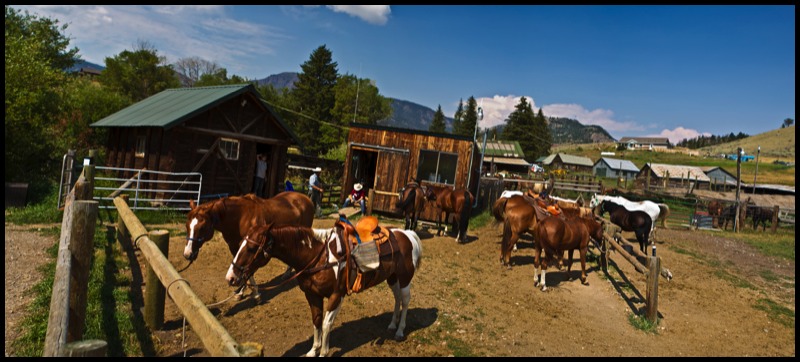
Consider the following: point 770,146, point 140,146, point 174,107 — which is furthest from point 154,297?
point 770,146

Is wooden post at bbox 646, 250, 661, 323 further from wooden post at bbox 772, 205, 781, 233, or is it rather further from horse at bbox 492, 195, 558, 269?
wooden post at bbox 772, 205, 781, 233

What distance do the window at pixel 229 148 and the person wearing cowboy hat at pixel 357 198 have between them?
4.98 meters

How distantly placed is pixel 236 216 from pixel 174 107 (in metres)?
10.6

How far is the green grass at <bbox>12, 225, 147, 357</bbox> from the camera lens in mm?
4559

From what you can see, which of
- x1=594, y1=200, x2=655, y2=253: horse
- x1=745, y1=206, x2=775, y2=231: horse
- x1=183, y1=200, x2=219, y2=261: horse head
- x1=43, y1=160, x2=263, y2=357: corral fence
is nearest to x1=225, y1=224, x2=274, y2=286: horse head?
x1=43, y1=160, x2=263, y2=357: corral fence

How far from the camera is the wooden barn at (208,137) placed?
42.8 feet

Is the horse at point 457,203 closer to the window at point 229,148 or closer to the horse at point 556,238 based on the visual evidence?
the horse at point 556,238

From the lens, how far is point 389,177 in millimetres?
17000

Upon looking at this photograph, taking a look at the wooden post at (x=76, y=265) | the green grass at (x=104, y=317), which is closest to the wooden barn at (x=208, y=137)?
the green grass at (x=104, y=317)

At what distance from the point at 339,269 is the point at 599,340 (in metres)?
4.51

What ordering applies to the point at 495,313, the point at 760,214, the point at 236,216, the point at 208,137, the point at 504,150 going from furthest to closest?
the point at 504,150
the point at 760,214
the point at 208,137
the point at 495,313
the point at 236,216

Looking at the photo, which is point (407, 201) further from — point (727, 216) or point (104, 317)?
point (727, 216)

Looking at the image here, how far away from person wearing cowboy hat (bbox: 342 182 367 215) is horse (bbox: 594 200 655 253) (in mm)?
9701

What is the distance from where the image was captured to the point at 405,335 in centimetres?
575
